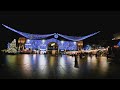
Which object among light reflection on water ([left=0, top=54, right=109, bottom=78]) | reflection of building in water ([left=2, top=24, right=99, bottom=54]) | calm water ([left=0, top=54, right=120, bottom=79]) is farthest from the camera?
reflection of building in water ([left=2, top=24, right=99, bottom=54])

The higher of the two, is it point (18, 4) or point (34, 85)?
point (18, 4)

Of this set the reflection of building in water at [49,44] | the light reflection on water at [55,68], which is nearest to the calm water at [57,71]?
the light reflection on water at [55,68]

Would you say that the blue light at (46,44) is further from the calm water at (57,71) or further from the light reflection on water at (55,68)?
the calm water at (57,71)

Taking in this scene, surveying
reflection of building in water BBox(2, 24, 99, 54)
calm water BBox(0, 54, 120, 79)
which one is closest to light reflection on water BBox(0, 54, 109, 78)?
calm water BBox(0, 54, 120, 79)

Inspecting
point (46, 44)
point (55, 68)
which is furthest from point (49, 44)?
point (55, 68)

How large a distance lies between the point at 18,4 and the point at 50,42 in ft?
135

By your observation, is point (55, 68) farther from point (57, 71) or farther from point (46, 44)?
point (46, 44)

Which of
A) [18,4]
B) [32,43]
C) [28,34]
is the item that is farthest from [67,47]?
[18,4]

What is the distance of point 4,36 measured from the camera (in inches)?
1538

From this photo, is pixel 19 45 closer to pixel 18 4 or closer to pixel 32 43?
pixel 32 43

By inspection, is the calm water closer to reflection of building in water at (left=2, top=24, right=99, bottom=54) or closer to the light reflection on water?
the light reflection on water

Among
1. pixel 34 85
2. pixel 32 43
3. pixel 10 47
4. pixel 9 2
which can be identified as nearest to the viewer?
pixel 34 85

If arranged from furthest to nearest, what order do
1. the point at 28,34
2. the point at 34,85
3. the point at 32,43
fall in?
the point at 32,43
the point at 28,34
the point at 34,85

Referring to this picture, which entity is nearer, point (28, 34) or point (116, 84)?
point (116, 84)
